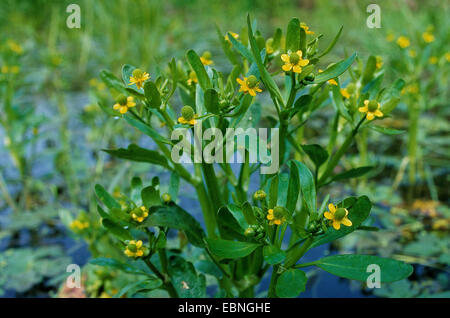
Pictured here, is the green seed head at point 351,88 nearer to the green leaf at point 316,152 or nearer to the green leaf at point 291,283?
the green leaf at point 316,152

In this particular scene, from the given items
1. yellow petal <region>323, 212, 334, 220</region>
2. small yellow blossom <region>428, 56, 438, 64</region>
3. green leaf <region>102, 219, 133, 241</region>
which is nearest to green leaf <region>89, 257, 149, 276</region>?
green leaf <region>102, 219, 133, 241</region>

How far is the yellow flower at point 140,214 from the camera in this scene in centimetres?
89

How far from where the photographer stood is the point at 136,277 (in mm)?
1348

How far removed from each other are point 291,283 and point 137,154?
17.2 inches

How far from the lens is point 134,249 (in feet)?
2.85

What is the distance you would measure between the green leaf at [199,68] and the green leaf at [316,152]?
258 millimetres

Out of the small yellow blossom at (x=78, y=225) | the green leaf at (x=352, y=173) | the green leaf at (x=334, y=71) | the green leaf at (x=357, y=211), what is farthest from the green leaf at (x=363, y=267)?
the small yellow blossom at (x=78, y=225)

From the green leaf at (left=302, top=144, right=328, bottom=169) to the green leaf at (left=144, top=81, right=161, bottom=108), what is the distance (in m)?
0.33

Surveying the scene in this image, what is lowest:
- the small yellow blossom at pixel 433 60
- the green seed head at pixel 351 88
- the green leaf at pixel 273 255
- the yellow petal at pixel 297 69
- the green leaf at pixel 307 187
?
the green leaf at pixel 273 255

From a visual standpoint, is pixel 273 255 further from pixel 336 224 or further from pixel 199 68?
pixel 199 68

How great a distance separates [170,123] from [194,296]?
417 mm

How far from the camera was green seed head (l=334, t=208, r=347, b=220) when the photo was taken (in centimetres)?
74
